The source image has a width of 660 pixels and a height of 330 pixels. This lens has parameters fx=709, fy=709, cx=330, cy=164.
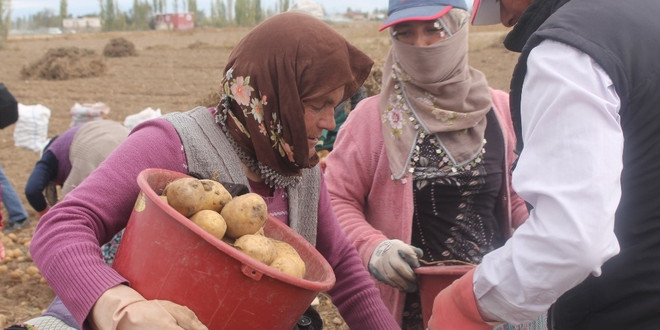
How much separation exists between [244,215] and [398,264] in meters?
0.78

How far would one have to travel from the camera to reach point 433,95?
2.49m

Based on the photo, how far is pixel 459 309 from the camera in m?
1.54

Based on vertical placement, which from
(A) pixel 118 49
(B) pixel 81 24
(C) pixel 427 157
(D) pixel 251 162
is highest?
(D) pixel 251 162

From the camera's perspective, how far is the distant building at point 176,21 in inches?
2408

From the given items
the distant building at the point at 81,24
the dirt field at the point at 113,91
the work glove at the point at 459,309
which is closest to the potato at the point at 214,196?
the work glove at the point at 459,309

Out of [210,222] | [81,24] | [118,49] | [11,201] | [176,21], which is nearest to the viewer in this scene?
[210,222]

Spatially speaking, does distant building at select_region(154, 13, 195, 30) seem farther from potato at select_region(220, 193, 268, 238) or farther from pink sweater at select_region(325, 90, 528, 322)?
potato at select_region(220, 193, 268, 238)

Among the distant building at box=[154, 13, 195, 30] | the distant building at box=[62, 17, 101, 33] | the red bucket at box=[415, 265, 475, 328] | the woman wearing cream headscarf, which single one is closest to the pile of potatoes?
the red bucket at box=[415, 265, 475, 328]

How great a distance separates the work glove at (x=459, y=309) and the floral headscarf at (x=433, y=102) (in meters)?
0.81

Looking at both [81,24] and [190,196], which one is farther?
[81,24]

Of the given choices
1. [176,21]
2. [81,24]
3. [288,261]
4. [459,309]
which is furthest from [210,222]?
[81,24]

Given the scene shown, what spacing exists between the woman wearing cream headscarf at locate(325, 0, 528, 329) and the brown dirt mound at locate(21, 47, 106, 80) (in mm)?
14291

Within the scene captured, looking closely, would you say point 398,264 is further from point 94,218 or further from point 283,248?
point 94,218

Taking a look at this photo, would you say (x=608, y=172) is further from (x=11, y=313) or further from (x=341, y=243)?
(x=11, y=313)
